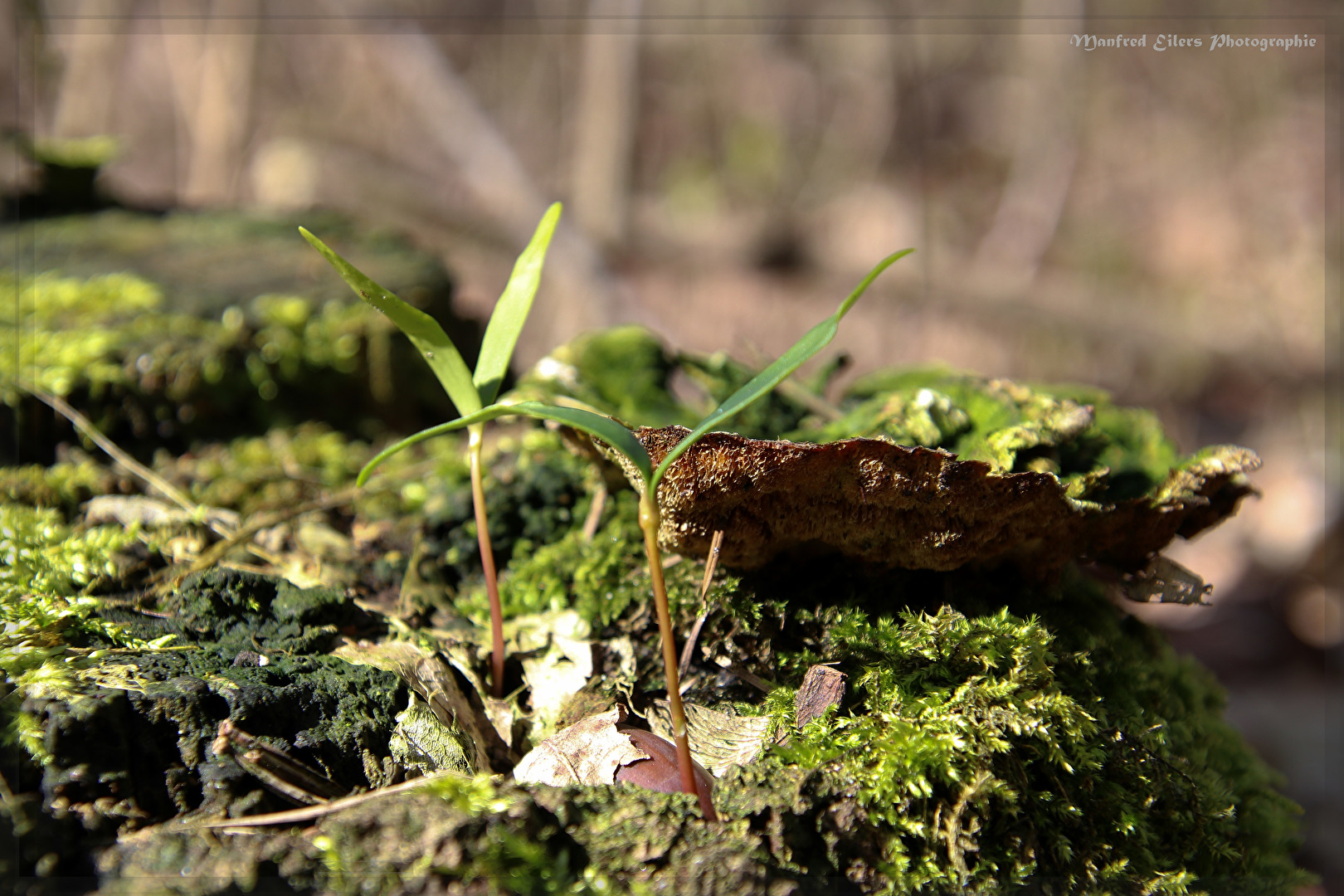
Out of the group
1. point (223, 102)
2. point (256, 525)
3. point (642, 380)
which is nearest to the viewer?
point (256, 525)

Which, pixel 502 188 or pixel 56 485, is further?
pixel 502 188

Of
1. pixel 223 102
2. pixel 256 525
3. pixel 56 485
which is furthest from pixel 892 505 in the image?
pixel 223 102

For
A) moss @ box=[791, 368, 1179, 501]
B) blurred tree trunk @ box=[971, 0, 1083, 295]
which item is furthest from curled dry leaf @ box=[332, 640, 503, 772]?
blurred tree trunk @ box=[971, 0, 1083, 295]

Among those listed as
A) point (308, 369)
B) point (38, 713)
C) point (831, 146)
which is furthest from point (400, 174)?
point (38, 713)

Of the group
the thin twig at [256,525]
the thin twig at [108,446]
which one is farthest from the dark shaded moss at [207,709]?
the thin twig at [108,446]

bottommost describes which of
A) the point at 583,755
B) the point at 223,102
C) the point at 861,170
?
the point at 583,755

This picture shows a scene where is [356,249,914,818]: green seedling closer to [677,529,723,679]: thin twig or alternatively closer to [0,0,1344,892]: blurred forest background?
[677,529,723,679]: thin twig

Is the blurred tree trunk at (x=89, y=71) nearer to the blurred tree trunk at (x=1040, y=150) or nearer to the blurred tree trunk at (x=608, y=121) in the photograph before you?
the blurred tree trunk at (x=608, y=121)

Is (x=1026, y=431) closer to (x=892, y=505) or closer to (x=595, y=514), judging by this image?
(x=892, y=505)
